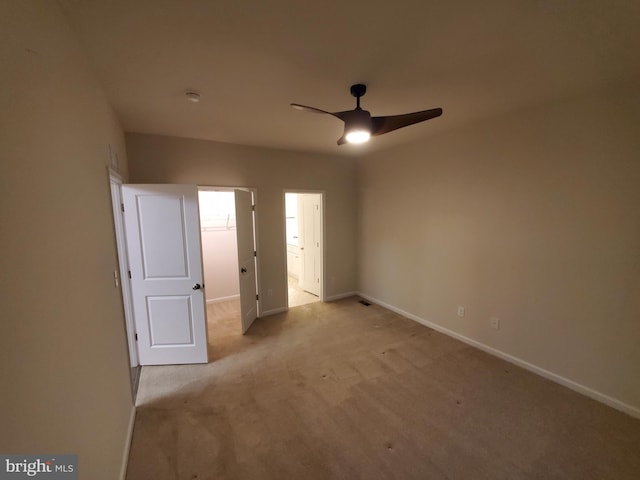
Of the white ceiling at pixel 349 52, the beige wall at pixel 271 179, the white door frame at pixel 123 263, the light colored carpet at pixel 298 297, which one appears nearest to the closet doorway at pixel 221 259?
the beige wall at pixel 271 179

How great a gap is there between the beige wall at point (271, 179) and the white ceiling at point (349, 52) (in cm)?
77

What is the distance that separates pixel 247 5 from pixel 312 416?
276 centimetres

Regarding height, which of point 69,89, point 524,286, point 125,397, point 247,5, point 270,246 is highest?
point 247,5

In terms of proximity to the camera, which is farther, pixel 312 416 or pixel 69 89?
pixel 312 416

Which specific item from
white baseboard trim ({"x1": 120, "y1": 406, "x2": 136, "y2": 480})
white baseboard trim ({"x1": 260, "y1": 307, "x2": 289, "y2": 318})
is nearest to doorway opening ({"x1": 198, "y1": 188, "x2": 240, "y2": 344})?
white baseboard trim ({"x1": 260, "y1": 307, "x2": 289, "y2": 318})

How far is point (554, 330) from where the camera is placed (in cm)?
255

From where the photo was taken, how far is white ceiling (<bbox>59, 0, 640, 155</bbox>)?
4.36 feet

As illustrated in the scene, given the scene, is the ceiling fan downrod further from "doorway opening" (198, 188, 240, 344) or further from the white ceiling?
"doorway opening" (198, 188, 240, 344)

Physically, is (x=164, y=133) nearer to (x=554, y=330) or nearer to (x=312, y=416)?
(x=312, y=416)

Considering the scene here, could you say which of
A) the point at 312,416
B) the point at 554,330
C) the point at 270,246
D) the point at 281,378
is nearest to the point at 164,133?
the point at 270,246

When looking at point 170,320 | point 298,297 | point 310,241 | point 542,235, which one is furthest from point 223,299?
point 542,235

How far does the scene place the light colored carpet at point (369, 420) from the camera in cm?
174

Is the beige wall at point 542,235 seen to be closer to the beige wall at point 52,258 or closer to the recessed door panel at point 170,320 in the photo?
the recessed door panel at point 170,320

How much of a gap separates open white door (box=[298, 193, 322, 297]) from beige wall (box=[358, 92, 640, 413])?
171 centimetres
